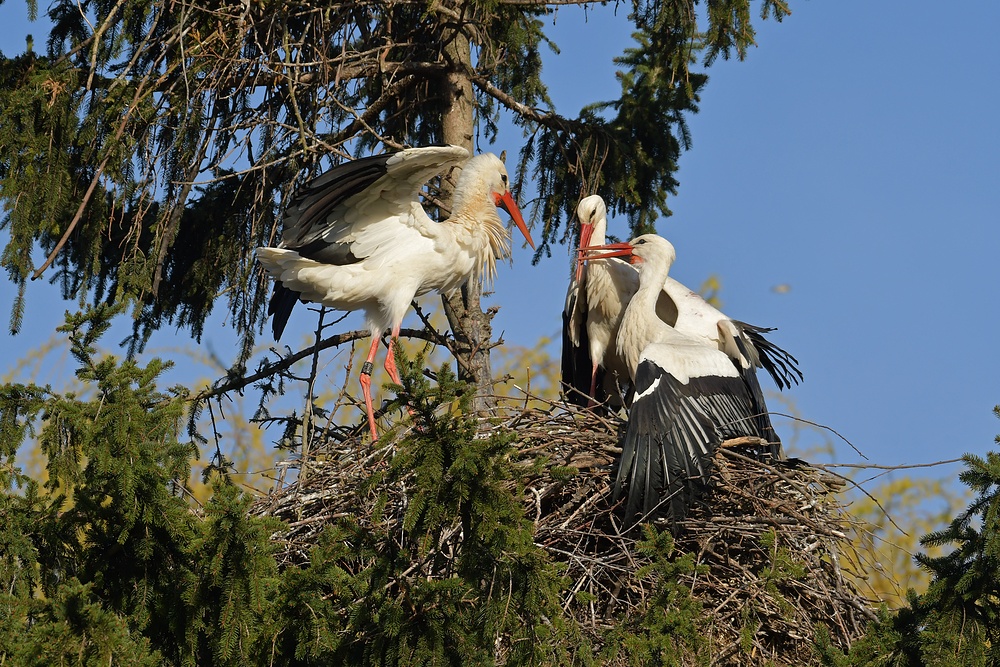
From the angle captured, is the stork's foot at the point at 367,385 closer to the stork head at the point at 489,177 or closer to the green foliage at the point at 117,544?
the stork head at the point at 489,177

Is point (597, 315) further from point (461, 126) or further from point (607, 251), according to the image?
point (461, 126)

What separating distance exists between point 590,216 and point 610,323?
0.77 metres

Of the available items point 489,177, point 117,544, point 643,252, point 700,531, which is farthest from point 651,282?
point 117,544

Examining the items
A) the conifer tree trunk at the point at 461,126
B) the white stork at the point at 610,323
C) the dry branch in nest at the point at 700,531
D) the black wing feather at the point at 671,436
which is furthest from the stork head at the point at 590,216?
the dry branch in nest at the point at 700,531

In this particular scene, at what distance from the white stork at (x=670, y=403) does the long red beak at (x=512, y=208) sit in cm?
67

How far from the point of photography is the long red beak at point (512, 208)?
7688mm

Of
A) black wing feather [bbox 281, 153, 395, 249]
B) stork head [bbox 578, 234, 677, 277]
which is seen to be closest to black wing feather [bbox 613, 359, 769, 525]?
stork head [bbox 578, 234, 677, 277]

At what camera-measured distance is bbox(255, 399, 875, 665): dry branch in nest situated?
5527 millimetres

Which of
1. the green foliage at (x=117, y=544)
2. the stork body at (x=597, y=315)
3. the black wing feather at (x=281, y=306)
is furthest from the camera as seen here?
the stork body at (x=597, y=315)

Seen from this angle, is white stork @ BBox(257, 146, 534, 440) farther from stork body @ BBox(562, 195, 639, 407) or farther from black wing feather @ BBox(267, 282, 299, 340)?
stork body @ BBox(562, 195, 639, 407)

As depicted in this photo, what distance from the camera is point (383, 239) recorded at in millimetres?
7070

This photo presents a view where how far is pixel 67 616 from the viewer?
12.6 feet

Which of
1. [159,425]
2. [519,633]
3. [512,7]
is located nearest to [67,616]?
[159,425]

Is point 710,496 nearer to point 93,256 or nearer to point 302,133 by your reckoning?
point 302,133
